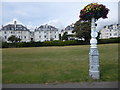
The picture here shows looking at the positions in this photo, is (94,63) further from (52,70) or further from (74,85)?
(52,70)

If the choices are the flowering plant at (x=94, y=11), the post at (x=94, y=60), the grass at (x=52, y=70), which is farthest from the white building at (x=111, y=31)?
the post at (x=94, y=60)

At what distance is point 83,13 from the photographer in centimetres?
495

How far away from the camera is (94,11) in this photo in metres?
4.74

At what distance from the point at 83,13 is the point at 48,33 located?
56.3 metres

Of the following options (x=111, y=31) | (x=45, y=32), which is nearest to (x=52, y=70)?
(x=45, y=32)

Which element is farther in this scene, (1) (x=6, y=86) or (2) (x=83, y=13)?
(2) (x=83, y=13)

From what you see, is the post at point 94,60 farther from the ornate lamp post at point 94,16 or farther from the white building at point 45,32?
the white building at point 45,32

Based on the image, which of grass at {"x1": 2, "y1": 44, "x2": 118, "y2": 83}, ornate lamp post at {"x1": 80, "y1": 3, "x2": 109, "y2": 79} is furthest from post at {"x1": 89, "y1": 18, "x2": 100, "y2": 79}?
grass at {"x1": 2, "y1": 44, "x2": 118, "y2": 83}

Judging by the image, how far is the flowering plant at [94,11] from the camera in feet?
15.4

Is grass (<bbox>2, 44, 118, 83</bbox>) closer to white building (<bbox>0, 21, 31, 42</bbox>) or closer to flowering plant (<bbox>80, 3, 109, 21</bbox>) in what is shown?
flowering plant (<bbox>80, 3, 109, 21</bbox>)

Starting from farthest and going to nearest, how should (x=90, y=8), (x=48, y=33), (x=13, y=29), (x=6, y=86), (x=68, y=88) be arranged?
(x=48, y=33) < (x=13, y=29) < (x=90, y=8) < (x=6, y=86) < (x=68, y=88)

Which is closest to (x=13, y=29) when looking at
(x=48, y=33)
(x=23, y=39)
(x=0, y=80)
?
(x=23, y=39)

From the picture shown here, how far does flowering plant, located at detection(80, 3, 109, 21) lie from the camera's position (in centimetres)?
468

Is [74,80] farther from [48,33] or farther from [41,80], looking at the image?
[48,33]
